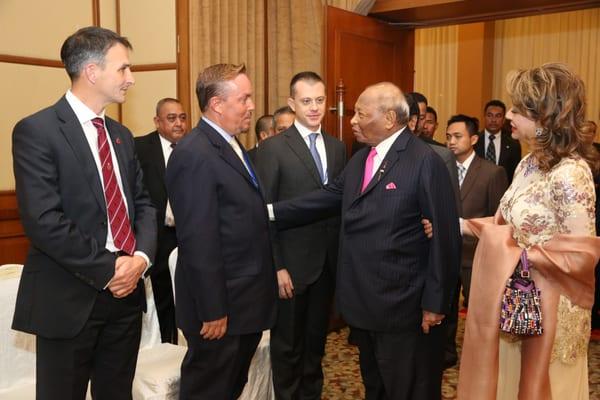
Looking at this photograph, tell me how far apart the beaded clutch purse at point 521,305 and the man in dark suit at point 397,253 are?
0.35 meters

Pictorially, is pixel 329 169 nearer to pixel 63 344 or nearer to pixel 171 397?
pixel 171 397

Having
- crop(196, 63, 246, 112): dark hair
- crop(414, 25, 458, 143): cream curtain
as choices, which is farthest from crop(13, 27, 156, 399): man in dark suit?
crop(414, 25, 458, 143): cream curtain

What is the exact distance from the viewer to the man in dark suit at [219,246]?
225cm

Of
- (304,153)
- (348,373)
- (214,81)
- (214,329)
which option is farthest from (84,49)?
(348,373)

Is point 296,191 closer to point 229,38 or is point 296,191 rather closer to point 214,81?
point 214,81

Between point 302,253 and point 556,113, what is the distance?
1458 mm

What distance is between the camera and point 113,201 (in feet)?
7.09

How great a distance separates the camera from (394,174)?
2539 millimetres

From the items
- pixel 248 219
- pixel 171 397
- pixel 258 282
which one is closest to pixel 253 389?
pixel 171 397

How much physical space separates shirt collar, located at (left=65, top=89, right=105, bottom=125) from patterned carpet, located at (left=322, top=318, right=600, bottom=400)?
2203 mm

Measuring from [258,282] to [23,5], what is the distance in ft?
13.3

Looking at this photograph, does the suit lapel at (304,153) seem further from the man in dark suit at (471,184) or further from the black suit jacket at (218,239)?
the man in dark suit at (471,184)

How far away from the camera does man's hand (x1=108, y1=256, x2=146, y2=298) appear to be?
6.79ft

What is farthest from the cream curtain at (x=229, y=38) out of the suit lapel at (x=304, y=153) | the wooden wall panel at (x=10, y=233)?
the suit lapel at (x=304, y=153)
